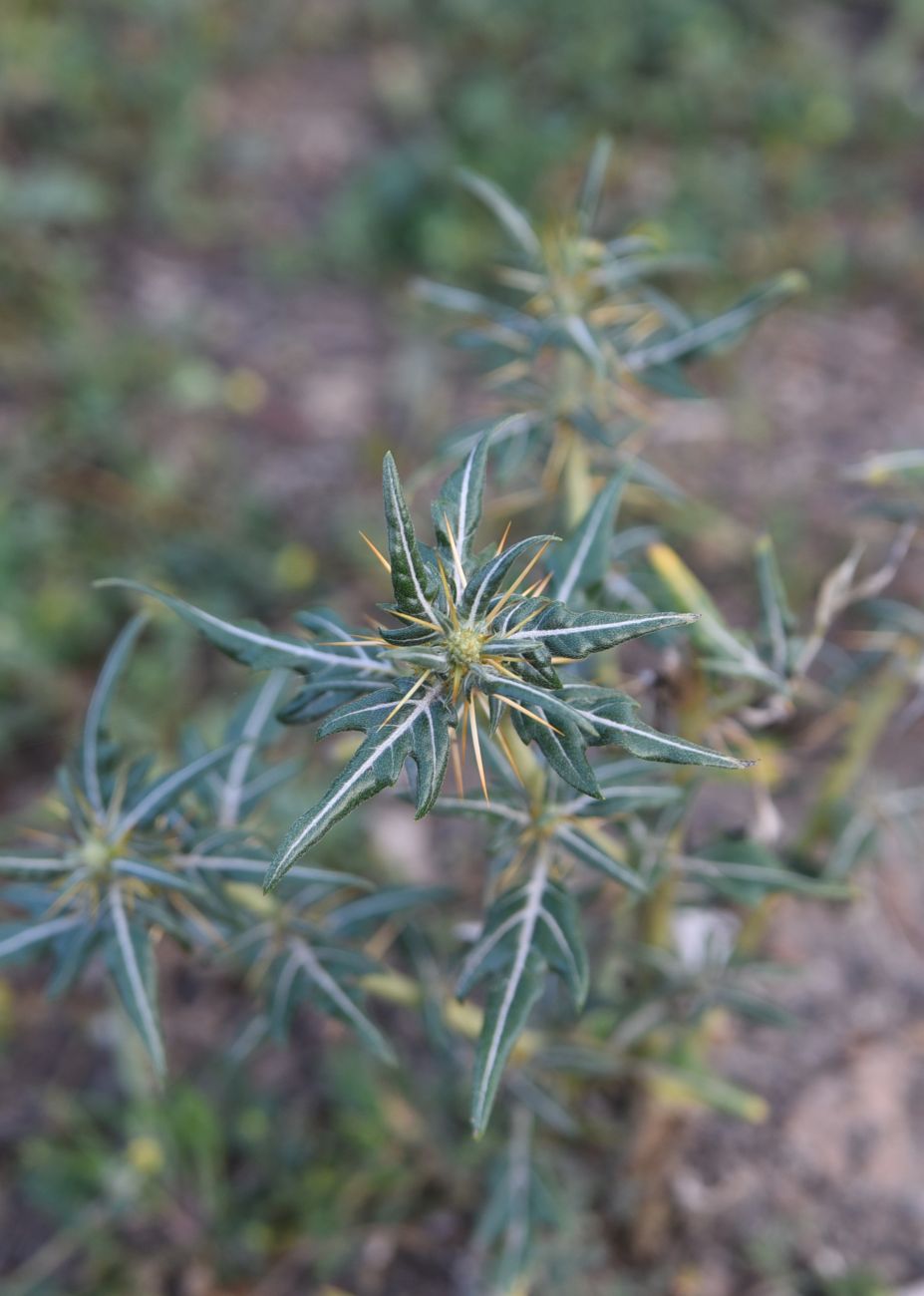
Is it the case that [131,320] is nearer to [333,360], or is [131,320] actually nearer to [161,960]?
[333,360]

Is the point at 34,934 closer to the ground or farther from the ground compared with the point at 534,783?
closer to the ground

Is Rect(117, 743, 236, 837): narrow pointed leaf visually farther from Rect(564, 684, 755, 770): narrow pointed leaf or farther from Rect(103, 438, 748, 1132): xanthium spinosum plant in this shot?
Rect(564, 684, 755, 770): narrow pointed leaf

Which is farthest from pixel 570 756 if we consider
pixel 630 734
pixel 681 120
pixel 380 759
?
pixel 681 120

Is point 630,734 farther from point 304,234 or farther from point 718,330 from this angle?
point 304,234

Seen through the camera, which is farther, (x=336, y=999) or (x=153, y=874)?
(x=336, y=999)

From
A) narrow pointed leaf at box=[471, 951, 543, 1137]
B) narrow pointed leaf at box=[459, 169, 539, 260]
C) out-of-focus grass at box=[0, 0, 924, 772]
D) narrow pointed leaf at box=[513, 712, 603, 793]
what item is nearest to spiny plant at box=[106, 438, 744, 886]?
narrow pointed leaf at box=[513, 712, 603, 793]
